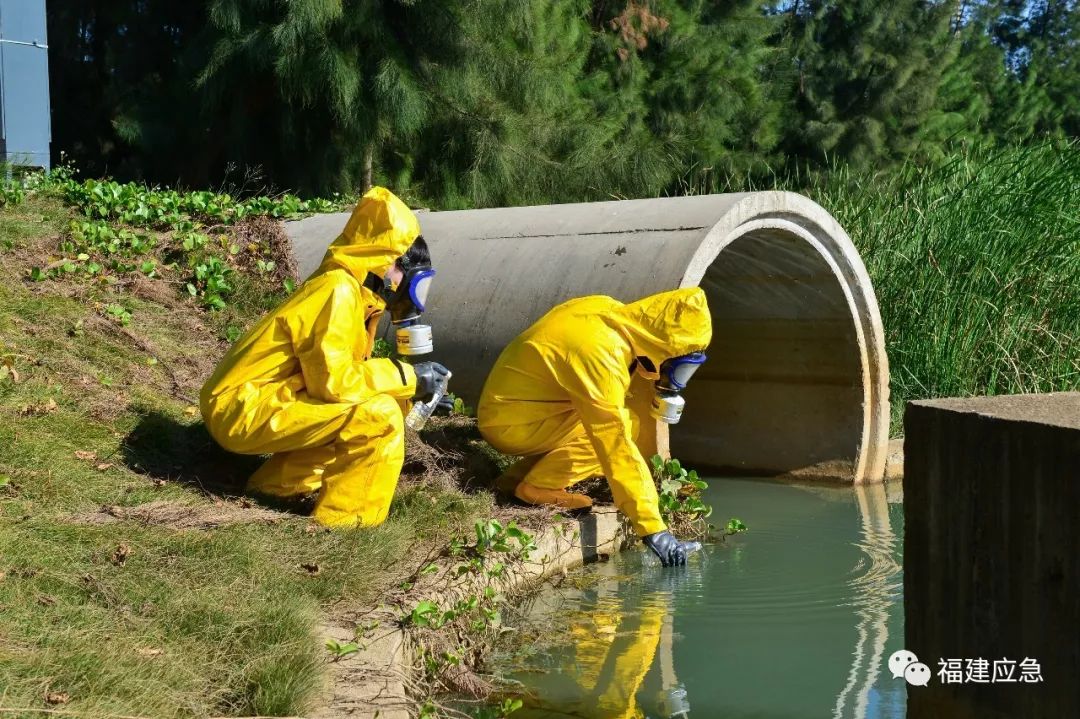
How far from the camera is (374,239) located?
17.7 ft

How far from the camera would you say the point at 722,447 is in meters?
8.67

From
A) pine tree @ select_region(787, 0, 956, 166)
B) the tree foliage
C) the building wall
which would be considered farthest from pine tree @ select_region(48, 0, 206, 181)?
pine tree @ select_region(787, 0, 956, 166)

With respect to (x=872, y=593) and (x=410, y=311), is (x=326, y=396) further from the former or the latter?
(x=872, y=593)

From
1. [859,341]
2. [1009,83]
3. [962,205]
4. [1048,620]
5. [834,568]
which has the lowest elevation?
[834,568]

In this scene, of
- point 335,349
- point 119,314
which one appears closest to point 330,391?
point 335,349

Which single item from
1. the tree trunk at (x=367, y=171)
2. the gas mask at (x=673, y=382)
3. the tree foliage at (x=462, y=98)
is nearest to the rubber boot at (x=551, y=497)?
the gas mask at (x=673, y=382)

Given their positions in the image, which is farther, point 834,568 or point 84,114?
point 84,114

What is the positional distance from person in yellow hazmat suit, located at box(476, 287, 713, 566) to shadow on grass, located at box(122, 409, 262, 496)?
4.11 feet

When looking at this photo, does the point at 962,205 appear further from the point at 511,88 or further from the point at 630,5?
the point at 630,5

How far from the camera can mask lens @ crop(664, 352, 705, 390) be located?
5.76 metres

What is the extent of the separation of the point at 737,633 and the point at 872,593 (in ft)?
3.02

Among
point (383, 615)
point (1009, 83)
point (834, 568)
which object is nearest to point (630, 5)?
point (834, 568)

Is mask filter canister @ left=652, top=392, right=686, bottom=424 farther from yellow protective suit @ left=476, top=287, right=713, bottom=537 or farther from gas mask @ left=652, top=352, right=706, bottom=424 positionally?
yellow protective suit @ left=476, top=287, right=713, bottom=537

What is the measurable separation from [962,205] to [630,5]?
296 inches
